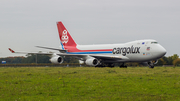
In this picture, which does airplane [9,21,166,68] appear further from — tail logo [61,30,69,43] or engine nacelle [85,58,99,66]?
tail logo [61,30,69,43]

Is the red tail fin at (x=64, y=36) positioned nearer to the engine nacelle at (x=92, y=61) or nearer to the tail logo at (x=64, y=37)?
the tail logo at (x=64, y=37)

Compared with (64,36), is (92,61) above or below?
below

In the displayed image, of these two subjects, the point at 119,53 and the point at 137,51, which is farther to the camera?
the point at 119,53

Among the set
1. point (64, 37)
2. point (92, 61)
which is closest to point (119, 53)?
point (92, 61)

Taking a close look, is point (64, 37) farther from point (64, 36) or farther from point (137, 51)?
point (137, 51)

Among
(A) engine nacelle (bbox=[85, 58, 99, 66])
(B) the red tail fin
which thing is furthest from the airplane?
(B) the red tail fin

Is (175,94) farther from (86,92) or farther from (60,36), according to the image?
(60,36)

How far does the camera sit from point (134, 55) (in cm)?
3881

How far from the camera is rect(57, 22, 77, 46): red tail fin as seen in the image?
50812mm

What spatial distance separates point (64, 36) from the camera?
170ft

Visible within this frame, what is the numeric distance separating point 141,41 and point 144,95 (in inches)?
1118

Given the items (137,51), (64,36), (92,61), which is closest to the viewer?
(137,51)

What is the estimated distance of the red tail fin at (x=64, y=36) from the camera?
5081 centimetres

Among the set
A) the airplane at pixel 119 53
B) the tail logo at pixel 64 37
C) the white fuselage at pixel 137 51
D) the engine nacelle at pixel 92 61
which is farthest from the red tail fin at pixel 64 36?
the engine nacelle at pixel 92 61
